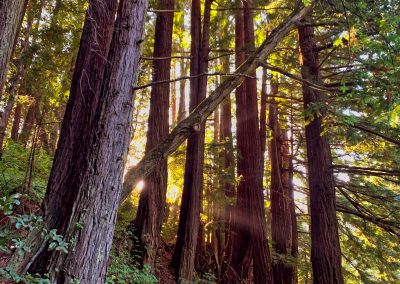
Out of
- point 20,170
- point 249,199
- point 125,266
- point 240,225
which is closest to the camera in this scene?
point 125,266

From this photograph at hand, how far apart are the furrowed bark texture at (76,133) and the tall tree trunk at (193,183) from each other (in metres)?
2.67

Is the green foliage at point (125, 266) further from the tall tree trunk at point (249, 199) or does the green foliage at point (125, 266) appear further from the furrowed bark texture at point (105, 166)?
the tall tree trunk at point (249, 199)

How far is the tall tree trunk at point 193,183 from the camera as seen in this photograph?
723cm

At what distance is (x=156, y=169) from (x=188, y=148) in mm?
1560

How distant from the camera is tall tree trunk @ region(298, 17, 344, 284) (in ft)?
21.5

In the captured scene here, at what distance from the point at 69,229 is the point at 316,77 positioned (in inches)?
226

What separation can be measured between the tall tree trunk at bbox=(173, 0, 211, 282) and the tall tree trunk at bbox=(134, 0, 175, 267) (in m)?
0.75

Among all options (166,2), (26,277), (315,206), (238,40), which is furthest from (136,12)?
(238,40)

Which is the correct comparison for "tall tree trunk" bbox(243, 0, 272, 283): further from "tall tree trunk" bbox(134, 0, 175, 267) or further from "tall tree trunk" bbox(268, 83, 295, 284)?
"tall tree trunk" bbox(134, 0, 175, 267)

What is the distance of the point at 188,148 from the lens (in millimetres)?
8008

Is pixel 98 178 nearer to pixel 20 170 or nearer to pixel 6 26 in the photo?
pixel 6 26

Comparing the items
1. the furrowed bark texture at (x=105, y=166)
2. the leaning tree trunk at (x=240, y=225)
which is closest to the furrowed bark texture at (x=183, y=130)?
the furrowed bark texture at (x=105, y=166)

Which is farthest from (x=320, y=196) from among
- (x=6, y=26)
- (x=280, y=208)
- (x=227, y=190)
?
(x=6, y=26)

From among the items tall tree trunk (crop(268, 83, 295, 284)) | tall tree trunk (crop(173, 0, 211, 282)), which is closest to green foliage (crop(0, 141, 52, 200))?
tall tree trunk (crop(173, 0, 211, 282))
